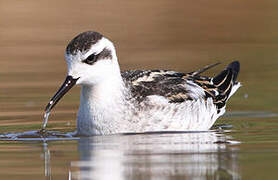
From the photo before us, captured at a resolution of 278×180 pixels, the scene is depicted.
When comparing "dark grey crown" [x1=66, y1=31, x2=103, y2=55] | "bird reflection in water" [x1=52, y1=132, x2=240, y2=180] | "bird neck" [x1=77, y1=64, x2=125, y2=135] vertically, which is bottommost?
"bird reflection in water" [x1=52, y1=132, x2=240, y2=180]

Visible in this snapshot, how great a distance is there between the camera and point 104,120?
14.8m

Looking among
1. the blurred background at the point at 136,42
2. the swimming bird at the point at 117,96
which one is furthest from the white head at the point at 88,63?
the blurred background at the point at 136,42

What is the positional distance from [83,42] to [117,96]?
1.11 meters

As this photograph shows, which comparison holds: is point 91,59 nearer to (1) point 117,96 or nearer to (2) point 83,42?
(2) point 83,42

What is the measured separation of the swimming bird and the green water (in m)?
0.35

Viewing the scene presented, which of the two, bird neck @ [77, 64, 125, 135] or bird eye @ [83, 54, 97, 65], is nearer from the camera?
bird eye @ [83, 54, 97, 65]

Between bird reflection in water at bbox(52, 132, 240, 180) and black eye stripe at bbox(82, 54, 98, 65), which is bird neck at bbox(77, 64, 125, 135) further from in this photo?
black eye stripe at bbox(82, 54, 98, 65)

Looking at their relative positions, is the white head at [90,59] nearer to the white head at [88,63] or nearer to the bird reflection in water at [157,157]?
the white head at [88,63]

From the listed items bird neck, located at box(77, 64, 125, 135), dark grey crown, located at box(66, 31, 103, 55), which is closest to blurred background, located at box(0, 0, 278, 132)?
bird neck, located at box(77, 64, 125, 135)

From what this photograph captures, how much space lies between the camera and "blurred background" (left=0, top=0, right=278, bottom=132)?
18.4m

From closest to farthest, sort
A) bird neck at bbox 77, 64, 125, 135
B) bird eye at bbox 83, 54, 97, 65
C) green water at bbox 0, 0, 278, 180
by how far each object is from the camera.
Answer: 1. green water at bbox 0, 0, 278, 180
2. bird eye at bbox 83, 54, 97, 65
3. bird neck at bbox 77, 64, 125, 135

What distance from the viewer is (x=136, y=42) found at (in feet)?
87.6

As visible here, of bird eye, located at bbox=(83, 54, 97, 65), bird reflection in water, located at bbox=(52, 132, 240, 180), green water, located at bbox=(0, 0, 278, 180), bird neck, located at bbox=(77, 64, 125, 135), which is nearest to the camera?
bird reflection in water, located at bbox=(52, 132, 240, 180)

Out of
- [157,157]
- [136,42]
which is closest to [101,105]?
[157,157]
